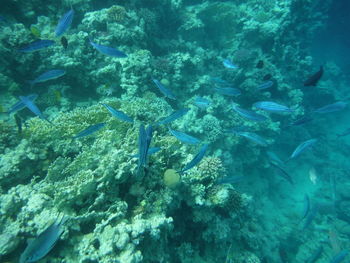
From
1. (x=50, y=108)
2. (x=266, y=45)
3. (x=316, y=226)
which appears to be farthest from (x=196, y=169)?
(x=266, y=45)

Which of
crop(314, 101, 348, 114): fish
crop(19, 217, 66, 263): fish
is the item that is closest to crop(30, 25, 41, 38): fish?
crop(19, 217, 66, 263): fish

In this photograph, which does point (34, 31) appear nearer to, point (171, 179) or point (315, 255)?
point (171, 179)

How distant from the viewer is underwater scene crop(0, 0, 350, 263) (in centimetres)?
318

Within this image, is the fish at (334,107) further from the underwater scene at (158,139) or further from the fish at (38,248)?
the fish at (38,248)

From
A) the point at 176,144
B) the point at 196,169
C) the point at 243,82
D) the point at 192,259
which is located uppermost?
the point at 176,144

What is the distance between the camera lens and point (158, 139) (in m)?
4.55

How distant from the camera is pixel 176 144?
4.59 m

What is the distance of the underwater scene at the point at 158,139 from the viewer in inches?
125

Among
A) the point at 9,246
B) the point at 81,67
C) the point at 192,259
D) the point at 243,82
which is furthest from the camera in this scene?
the point at 243,82

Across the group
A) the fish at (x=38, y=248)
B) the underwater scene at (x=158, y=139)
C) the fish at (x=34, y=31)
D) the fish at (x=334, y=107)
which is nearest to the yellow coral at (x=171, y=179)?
the underwater scene at (x=158, y=139)

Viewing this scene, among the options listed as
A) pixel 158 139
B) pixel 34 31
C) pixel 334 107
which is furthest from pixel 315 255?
pixel 34 31

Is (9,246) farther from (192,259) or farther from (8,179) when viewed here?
(192,259)

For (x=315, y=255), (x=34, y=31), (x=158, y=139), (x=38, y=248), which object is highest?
(x=34, y=31)

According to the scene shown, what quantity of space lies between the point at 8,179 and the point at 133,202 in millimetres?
2238
